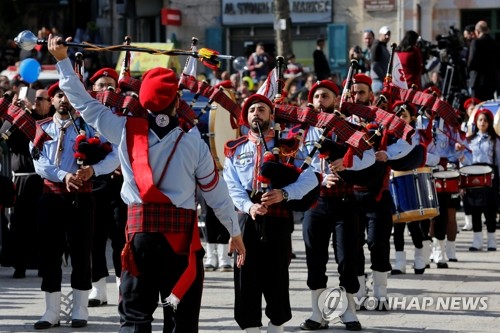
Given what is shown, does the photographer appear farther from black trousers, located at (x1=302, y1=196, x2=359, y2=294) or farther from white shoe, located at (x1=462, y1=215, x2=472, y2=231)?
black trousers, located at (x1=302, y1=196, x2=359, y2=294)

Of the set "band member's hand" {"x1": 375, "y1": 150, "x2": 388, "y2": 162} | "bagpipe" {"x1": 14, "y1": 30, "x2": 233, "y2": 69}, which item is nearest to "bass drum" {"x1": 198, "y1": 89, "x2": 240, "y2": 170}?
"band member's hand" {"x1": 375, "y1": 150, "x2": 388, "y2": 162}

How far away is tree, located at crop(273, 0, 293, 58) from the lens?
30.1 meters

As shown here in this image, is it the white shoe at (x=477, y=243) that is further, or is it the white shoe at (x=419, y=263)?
the white shoe at (x=477, y=243)

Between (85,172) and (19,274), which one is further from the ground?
(85,172)

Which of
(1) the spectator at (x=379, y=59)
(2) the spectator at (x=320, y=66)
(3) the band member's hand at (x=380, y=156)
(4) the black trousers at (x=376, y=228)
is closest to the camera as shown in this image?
(3) the band member's hand at (x=380, y=156)

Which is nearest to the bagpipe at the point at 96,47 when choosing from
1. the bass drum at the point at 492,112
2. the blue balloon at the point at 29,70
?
the bass drum at the point at 492,112

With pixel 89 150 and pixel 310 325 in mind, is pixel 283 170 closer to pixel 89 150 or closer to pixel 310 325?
pixel 310 325

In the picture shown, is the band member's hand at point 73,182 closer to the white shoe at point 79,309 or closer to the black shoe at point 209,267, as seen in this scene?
the white shoe at point 79,309

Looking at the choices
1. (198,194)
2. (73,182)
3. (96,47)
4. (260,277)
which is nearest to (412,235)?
(198,194)

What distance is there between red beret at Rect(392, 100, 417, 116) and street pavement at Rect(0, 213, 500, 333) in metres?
1.83

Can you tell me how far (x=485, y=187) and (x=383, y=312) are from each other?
20.9 ft

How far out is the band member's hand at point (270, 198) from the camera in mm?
10148

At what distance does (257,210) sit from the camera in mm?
10117

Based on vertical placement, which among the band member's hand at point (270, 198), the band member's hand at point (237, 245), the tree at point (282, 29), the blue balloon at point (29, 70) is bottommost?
the band member's hand at point (237, 245)
